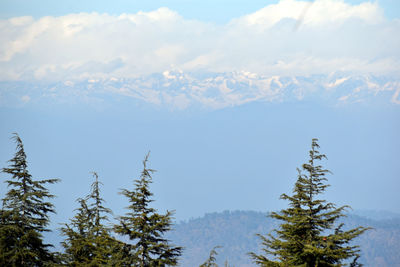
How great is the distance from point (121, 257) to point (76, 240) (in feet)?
15.2

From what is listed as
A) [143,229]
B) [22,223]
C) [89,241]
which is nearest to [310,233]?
[143,229]

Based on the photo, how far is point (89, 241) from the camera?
2027 cm

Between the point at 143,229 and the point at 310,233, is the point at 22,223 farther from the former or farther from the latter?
the point at 310,233

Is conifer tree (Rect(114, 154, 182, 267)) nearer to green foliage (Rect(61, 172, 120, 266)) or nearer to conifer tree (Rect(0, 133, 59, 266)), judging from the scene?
green foliage (Rect(61, 172, 120, 266))

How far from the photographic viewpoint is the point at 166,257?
59.4 feet

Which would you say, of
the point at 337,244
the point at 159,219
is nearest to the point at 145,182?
the point at 159,219

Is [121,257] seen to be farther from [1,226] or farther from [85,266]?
[1,226]

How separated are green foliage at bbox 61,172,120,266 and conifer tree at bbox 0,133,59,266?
1.73m

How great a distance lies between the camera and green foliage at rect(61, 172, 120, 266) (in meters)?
17.8

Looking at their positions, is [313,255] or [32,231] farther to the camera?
[32,231]

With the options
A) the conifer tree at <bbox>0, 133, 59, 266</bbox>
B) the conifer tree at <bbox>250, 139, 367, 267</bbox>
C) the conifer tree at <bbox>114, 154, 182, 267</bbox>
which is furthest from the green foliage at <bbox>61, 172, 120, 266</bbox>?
the conifer tree at <bbox>250, 139, 367, 267</bbox>

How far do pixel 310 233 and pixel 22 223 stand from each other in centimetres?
1023

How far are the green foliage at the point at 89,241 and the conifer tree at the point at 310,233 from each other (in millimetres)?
5375

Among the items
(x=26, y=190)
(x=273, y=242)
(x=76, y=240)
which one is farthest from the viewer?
(x=76, y=240)
